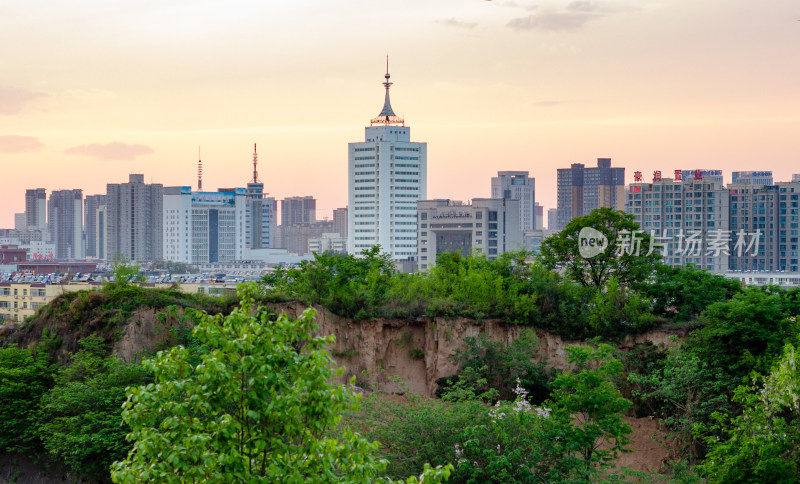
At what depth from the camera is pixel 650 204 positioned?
321 ft

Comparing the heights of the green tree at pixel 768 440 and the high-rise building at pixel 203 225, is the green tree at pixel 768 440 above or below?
below

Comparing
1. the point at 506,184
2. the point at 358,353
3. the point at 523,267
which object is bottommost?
the point at 358,353

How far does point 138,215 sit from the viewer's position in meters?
176

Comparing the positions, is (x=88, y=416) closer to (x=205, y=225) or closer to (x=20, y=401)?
(x=20, y=401)

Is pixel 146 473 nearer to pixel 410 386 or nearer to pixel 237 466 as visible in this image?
pixel 237 466

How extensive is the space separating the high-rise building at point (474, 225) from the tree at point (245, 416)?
108 metres

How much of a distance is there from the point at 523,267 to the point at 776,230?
252 ft

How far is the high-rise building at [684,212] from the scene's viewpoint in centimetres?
9375

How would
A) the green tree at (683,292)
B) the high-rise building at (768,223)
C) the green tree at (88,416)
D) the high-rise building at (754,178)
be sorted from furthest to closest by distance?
the high-rise building at (754,178), the high-rise building at (768,223), the green tree at (683,292), the green tree at (88,416)


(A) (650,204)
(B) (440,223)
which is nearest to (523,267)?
(A) (650,204)

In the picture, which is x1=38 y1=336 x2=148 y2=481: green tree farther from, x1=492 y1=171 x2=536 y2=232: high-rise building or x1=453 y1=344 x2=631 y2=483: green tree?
x1=492 y1=171 x2=536 y2=232: high-rise building

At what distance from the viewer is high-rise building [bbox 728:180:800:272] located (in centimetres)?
9219

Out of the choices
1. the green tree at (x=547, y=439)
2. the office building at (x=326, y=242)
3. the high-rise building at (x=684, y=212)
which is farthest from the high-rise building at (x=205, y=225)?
the green tree at (x=547, y=439)

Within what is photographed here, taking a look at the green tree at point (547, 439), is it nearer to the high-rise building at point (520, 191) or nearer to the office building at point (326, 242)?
the office building at point (326, 242)
